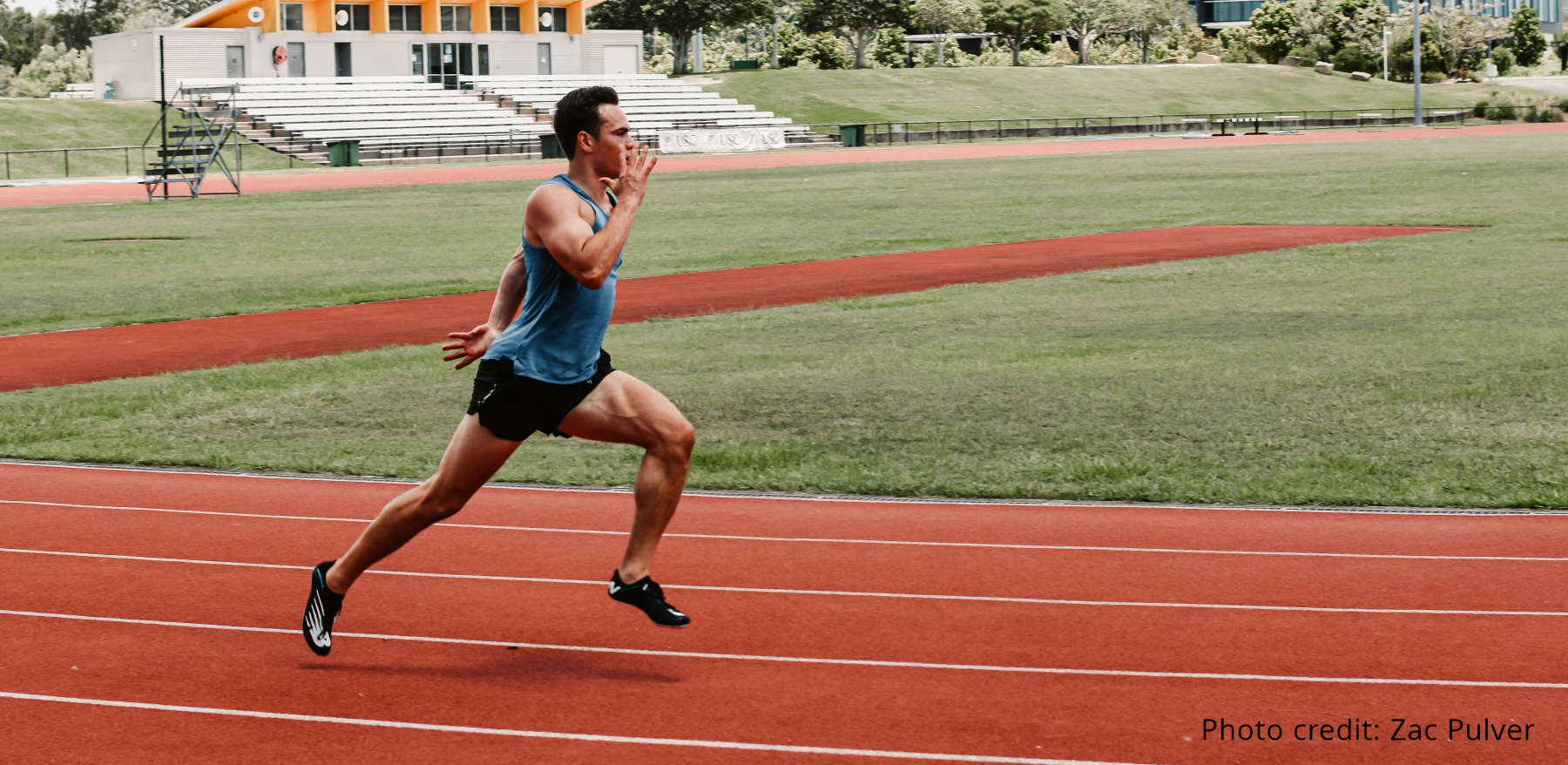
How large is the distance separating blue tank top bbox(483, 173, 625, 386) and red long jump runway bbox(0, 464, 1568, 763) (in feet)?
3.46

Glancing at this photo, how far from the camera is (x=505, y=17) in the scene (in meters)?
80.4

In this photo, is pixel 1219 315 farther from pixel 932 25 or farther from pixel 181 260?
pixel 932 25

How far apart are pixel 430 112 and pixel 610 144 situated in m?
63.5

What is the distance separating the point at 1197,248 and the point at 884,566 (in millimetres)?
16541

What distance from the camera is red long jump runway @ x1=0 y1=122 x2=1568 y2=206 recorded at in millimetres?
43906

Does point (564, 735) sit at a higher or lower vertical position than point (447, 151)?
lower

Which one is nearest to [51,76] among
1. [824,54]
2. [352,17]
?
[352,17]

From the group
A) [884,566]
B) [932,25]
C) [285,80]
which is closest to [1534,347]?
[884,566]

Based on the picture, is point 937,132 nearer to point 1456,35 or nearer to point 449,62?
point 449,62

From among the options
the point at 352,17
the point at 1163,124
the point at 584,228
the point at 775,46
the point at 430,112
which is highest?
the point at 352,17

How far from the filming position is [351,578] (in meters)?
5.72

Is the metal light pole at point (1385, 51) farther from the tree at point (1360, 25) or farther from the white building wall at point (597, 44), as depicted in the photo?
the white building wall at point (597, 44)

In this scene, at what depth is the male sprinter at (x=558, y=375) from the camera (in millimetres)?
5414

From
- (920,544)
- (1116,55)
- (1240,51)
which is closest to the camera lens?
(920,544)
